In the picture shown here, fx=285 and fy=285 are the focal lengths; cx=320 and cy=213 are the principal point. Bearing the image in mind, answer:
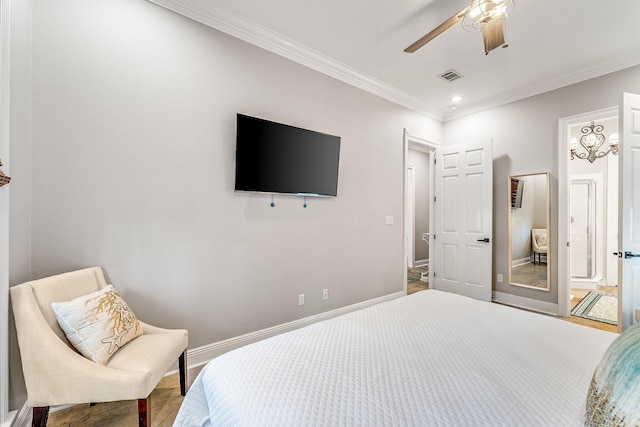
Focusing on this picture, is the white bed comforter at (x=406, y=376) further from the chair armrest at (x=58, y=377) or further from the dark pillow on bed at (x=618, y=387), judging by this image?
the chair armrest at (x=58, y=377)

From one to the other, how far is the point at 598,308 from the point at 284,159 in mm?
4248

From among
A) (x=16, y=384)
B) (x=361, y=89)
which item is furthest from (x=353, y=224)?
(x=16, y=384)

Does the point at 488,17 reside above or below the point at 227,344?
above

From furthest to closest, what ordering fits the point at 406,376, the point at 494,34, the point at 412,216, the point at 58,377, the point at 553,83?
the point at 412,216 < the point at 553,83 < the point at 494,34 < the point at 58,377 < the point at 406,376

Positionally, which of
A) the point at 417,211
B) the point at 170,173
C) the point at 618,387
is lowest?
the point at 618,387

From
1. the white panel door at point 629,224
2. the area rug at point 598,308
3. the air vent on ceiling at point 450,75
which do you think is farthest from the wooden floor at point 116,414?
the area rug at point 598,308

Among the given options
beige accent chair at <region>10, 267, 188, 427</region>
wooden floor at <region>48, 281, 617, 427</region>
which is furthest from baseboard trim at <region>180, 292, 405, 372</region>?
beige accent chair at <region>10, 267, 188, 427</region>

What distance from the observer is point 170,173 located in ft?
6.73

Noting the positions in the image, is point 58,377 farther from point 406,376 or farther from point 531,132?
point 531,132

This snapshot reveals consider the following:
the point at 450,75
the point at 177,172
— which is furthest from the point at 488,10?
the point at 177,172

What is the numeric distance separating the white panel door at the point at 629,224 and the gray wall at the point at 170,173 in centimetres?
237

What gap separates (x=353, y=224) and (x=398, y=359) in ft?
7.25

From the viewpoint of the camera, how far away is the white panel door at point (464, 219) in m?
3.71

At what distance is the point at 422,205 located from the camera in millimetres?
6488
